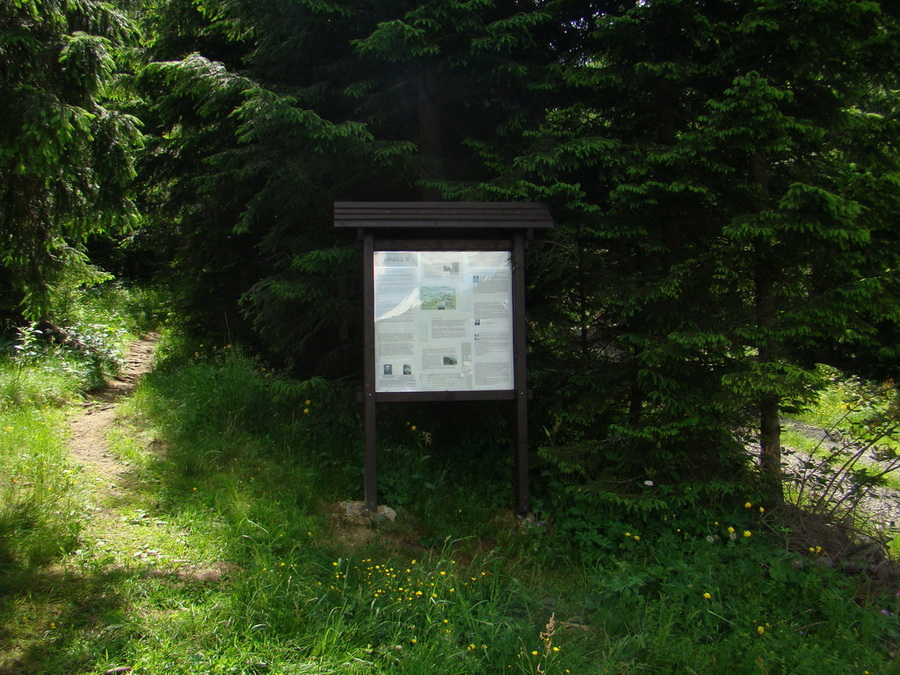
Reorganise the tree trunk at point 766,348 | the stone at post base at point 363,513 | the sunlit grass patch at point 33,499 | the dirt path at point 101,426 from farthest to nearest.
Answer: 1. the dirt path at point 101,426
2. the tree trunk at point 766,348
3. the stone at post base at point 363,513
4. the sunlit grass patch at point 33,499

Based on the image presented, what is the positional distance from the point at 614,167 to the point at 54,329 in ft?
26.0

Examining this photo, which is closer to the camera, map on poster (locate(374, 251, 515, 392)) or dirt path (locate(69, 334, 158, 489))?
map on poster (locate(374, 251, 515, 392))

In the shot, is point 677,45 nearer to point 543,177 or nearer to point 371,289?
A: point 543,177

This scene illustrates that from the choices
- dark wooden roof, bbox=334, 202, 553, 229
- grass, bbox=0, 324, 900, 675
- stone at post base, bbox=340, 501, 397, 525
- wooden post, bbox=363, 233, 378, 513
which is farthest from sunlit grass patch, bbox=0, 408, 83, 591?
dark wooden roof, bbox=334, 202, 553, 229

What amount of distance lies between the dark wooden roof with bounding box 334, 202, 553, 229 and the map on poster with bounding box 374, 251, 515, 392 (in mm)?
281

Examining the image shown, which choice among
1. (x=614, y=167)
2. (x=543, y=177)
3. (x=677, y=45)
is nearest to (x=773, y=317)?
(x=614, y=167)

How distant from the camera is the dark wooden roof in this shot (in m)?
5.46

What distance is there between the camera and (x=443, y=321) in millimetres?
5629

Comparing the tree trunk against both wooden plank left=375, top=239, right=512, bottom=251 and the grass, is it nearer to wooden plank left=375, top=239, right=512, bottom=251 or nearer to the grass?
the grass

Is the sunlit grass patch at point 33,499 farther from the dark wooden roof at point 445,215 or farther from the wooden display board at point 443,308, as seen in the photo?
the dark wooden roof at point 445,215

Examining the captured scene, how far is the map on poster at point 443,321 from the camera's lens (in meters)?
5.56

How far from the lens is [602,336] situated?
637cm

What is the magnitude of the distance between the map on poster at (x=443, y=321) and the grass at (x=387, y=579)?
1.06m

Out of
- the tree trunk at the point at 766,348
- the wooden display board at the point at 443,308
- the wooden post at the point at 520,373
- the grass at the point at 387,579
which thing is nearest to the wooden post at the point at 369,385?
the wooden display board at the point at 443,308
